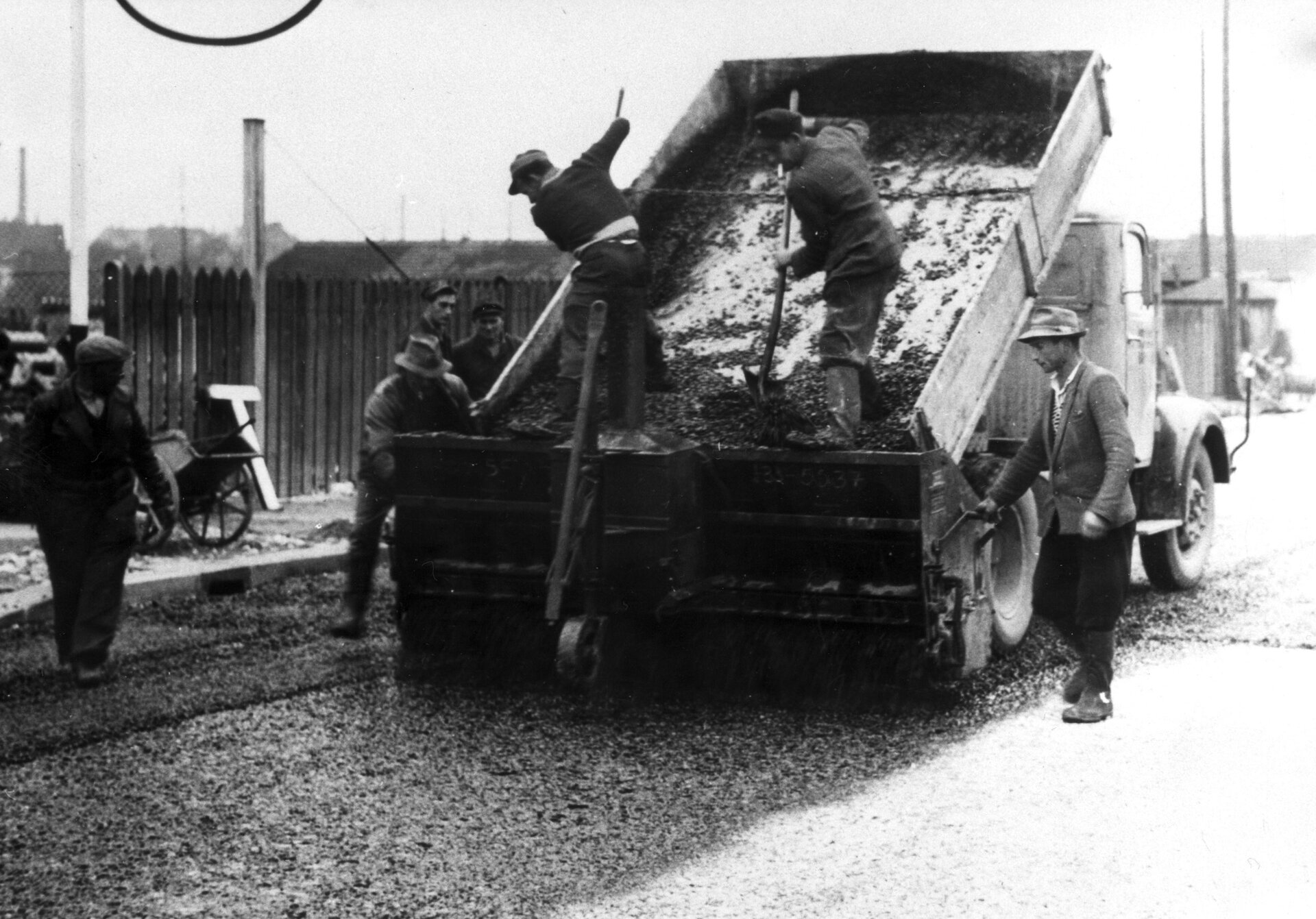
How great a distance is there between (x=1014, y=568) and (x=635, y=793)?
3.06 metres

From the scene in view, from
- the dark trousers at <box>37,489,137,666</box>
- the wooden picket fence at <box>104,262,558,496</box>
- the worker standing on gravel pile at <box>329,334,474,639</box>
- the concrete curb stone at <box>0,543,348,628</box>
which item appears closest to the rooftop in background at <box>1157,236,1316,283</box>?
the wooden picket fence at <box>104,262,558,496</box>

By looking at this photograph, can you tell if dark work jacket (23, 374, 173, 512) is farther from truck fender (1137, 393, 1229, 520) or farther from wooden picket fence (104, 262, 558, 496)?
wooden picket fence (104, 262, 558, 496)

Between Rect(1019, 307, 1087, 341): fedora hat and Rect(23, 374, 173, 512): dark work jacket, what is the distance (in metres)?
4.07

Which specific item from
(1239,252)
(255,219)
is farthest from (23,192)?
(1239,252)

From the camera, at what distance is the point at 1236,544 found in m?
12.5

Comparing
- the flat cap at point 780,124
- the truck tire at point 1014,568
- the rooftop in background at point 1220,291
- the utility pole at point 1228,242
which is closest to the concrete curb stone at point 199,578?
the truck tire at point 1014,568

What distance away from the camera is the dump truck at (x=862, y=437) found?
707cm

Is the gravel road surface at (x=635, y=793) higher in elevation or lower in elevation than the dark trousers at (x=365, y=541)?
lower

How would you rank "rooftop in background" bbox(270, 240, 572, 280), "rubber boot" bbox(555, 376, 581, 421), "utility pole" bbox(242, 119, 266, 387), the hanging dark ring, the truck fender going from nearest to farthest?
the hanging dark ring
"rubber boot" bbox(555, 376, 581, 421)
the truck fender
"utility pole" bbox(242, 119, 266, 387)
"rooftop in background" bbox(270, 240, 572, 280)

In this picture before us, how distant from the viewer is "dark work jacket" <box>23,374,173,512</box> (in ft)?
26.2

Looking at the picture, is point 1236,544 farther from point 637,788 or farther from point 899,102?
point 637,788

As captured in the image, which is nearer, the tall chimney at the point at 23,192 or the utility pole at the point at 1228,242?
the utility pole at the point at 1228,242

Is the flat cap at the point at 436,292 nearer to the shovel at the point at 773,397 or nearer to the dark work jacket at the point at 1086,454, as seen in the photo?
the shovel at the point at 773,397

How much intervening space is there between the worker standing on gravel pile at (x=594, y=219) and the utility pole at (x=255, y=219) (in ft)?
26.0
